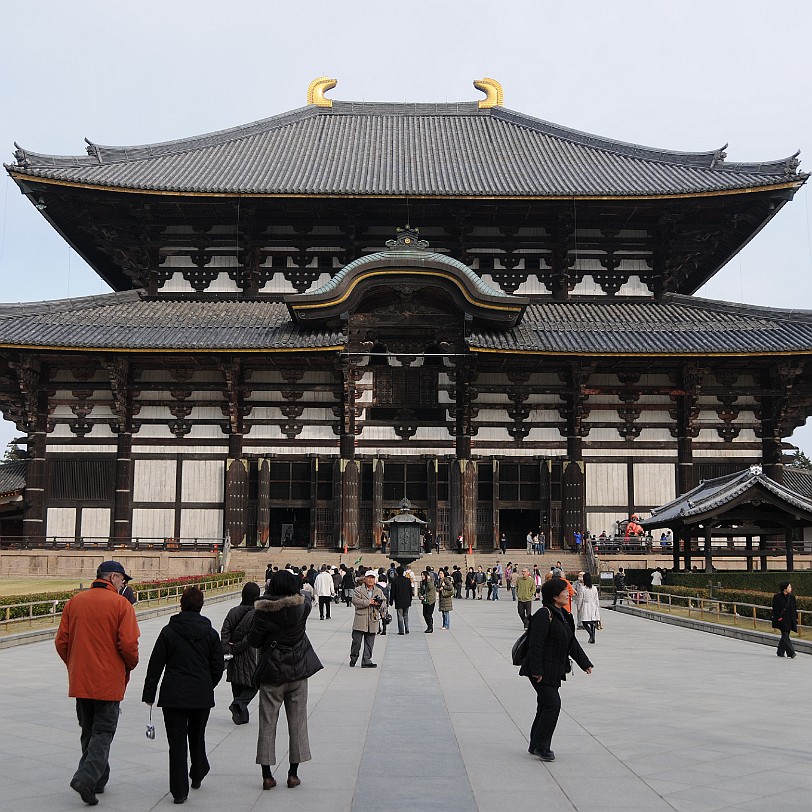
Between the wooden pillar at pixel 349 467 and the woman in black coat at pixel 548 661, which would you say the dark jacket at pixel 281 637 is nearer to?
the woman in black coat at pixel 548 661

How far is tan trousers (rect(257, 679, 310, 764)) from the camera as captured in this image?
8266 mm

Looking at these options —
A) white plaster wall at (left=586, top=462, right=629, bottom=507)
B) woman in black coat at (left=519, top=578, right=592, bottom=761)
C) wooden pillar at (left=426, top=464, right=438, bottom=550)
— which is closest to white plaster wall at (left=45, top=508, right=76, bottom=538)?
wooden pillar at (left=426, top=464, right=438, bottom=550)

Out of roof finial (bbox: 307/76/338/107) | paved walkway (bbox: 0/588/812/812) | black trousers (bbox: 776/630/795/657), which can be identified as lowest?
paved walkway (bbox: 0/588/812/812)

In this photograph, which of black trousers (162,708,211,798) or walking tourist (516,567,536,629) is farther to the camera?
walking tourist (516,567,536,629)

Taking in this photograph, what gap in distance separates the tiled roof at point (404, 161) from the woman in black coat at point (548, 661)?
108 ft

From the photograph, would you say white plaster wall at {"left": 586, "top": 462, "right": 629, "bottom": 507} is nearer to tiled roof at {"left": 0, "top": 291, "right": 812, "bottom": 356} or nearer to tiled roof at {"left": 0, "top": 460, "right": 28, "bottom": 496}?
tiled roof at {"left": 0, "top": 291, "right": 812, "bottom": 356}

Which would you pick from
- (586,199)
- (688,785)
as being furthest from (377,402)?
(688,785)

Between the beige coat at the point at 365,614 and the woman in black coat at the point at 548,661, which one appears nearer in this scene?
the woman in black coat at the point at 548,661

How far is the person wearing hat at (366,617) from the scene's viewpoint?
15.8m

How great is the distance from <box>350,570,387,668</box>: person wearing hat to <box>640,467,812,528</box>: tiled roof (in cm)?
1520

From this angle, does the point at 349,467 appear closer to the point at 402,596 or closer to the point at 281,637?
the point at 402,596

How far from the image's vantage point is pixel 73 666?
782 cm

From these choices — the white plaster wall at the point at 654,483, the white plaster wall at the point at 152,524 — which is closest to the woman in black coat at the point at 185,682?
the white plaster wall at the point at 152,524

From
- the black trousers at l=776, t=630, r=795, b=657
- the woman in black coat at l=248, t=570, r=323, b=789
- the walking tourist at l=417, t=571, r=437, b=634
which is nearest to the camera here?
the woman in black coat at l=248, t=570, r=323, b=789
